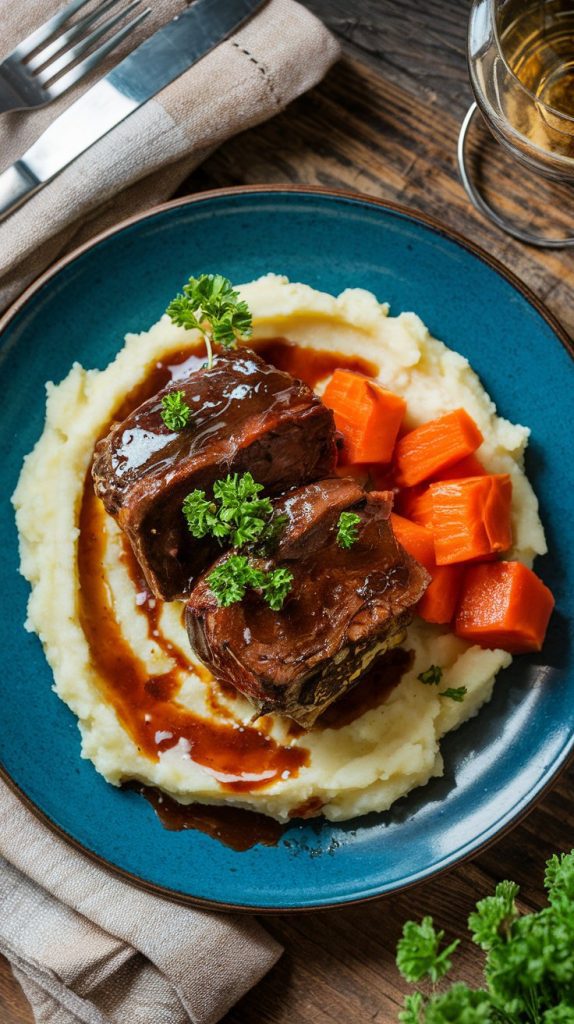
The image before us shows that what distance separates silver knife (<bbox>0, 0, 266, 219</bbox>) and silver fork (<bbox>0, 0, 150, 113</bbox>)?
12 cm

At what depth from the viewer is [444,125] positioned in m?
5.43

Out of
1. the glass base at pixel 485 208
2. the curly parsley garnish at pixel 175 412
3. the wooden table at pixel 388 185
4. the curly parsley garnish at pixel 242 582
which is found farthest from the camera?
the glass base at pixel 485 208

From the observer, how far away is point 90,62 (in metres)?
5.16

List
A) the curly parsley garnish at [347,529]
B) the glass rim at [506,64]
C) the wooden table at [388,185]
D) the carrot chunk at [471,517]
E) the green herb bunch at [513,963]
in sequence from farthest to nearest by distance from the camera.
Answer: the wooden table at [388,185], the carrot chunk at [471,517], the glass rim at [506,64], the curly parsley garnish at [347,529], the green herb bunch at [513,963]

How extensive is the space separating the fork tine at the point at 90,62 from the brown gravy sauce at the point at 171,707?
1.51m

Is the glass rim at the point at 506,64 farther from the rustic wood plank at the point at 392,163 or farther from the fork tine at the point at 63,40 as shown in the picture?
the fork tine at the point at 63,40

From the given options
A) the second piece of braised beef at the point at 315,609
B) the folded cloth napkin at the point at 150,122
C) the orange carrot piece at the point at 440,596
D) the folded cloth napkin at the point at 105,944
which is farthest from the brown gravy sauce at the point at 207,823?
the folded cloth napkin at the point at 150,122

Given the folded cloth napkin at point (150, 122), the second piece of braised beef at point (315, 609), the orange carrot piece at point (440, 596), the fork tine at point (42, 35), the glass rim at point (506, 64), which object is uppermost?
the fork tine at point (42, 35)

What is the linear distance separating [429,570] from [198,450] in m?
1.26

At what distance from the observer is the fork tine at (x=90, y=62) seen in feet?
16.9

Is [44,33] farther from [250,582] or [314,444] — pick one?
[250,582]

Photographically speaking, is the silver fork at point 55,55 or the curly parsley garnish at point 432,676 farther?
the silver fork at point 55,55

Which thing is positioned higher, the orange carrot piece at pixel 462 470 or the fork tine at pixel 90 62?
the fork tine at pixel 90 62

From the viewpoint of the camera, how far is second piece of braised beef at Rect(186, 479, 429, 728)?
4.29 m
